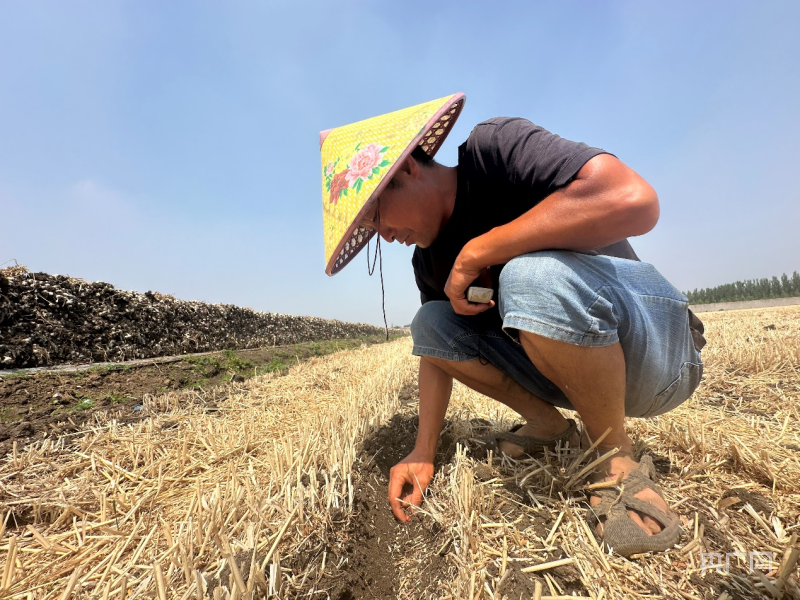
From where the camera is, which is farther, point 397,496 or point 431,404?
point 431,404

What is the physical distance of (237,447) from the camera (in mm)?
2250

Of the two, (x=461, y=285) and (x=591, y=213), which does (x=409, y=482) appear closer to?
(x=461, y=285)

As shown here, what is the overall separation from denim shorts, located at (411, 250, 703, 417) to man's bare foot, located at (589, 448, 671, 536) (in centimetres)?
27

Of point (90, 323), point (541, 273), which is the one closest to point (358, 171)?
point (541, 273)

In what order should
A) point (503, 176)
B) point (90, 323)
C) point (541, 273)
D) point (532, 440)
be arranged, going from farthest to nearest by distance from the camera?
point (90, 323) → point (532, 440) → point (503, 176) → point (541, 273)

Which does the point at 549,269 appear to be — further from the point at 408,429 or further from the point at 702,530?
the point at 408,429

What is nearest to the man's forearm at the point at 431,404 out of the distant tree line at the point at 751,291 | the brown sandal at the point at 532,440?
the brown sandal at the point at 532,440

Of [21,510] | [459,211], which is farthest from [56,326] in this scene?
[459,211]

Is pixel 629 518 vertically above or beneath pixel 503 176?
beneath

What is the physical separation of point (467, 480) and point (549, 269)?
34.5 inches

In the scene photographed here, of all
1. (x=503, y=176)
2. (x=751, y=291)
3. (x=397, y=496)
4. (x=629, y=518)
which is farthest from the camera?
(x=751, y=291)

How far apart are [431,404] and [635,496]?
2.93 feet

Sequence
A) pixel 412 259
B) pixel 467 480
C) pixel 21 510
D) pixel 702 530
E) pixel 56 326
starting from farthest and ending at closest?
pixel 56 326 < pixel 412 259 < pixel 21 510 < pixel 467 480 < pixel 702 530

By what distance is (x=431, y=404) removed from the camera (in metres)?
1.84
